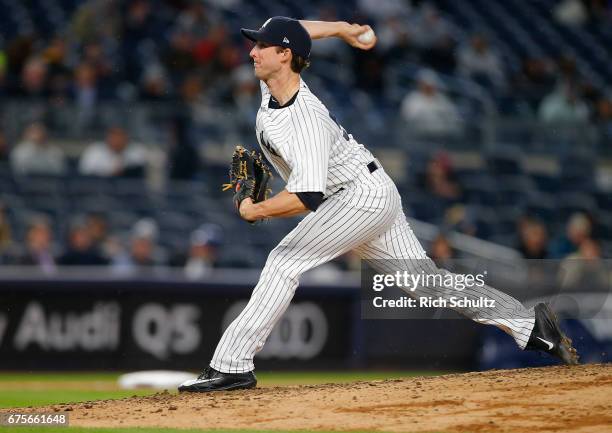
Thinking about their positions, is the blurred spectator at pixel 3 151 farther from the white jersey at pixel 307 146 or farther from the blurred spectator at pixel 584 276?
the white jersey at pixel 307 146

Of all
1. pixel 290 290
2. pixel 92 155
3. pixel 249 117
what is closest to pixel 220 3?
pixel 249 117

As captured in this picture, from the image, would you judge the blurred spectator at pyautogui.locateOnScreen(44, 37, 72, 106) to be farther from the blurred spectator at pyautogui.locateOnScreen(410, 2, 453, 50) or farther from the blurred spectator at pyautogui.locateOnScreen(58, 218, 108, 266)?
the blurred spectator at pyautogui.locateOnScreen(410, 2, 453, 50)

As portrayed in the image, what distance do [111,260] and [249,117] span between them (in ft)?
9.87

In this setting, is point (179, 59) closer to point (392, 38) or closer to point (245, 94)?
point (245, 94)

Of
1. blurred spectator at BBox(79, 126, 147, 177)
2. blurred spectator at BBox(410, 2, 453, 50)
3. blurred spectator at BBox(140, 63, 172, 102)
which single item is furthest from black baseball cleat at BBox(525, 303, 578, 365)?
blurred spectator at BBox(410, 2, 453, 50)

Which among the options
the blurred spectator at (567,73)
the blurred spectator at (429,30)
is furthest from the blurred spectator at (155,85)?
the blurred spectator at (567,73)

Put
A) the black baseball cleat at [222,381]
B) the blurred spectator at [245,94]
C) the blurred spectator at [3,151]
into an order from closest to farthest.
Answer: the black baseball cleat at [222,381] < the blurred spectator at [3,151] < the blurred spectator at [245,94]

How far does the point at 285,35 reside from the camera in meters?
6.02

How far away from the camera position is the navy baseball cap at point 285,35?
19.7 feet

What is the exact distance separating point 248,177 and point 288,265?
53cm

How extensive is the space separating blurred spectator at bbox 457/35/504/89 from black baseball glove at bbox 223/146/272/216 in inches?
410

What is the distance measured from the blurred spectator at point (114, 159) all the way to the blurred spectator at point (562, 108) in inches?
215

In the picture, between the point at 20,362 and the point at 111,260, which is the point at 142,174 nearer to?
the point at 111,260

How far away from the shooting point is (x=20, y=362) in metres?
11.6
